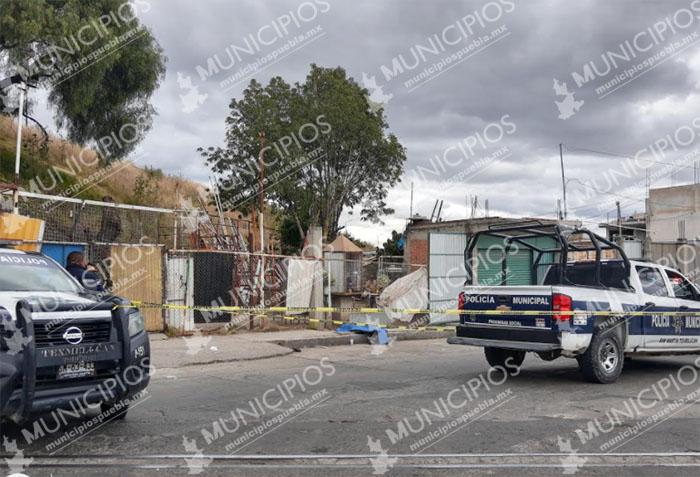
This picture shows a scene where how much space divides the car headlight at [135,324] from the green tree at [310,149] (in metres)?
24.9

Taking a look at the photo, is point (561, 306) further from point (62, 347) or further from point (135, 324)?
point (62, 347)

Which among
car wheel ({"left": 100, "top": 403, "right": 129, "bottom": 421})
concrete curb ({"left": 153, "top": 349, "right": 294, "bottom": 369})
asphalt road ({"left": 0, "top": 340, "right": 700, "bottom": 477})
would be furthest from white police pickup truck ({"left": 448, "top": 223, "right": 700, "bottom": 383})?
car wheel ({"left": 100, "top": 403, "right": 129, "bottom": 421})

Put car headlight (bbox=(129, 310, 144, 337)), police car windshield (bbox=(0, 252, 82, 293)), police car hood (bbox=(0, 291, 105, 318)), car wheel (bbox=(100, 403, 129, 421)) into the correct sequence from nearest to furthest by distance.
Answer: police car hood (bbox=(0, 291, 105, 318))
car headlight (bbox=(129, 310, 144, 337))
police car windshield (bbox=(0, 252, 82, 293))
car wheel (bbox=(100, 403, 129, 421))

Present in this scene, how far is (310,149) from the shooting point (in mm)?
33531

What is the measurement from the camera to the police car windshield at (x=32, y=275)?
6.57 m

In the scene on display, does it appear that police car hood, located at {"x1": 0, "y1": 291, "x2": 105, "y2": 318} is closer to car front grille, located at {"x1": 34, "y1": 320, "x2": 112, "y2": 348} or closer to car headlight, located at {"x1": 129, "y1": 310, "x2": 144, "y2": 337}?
car front grille, located at {"x1": 34, "y1": 320, "x2": 112, "y2": 348}

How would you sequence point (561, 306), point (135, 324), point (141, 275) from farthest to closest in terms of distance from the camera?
point (141, 275)
point (561, 306)
point (135, 324)

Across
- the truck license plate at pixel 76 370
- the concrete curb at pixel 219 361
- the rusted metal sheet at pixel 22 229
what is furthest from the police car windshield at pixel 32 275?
the rusted metal sheet at pixel 22 229

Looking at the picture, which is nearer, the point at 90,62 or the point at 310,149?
the point at 90,62

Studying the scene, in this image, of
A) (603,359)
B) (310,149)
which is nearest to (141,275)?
(603,359)

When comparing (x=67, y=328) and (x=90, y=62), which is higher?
(x=90, y=62)

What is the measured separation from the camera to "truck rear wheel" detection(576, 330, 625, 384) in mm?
9219

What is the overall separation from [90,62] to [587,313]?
20.2 meters

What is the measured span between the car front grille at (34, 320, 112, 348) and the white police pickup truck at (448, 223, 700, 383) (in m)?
5.66
